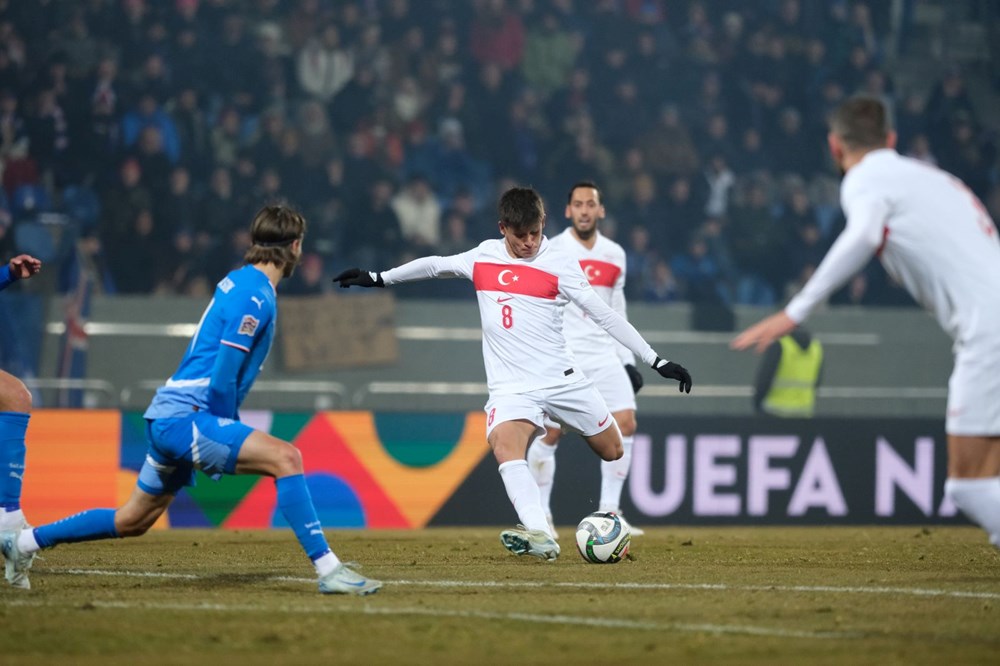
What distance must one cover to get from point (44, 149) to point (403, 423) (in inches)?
226

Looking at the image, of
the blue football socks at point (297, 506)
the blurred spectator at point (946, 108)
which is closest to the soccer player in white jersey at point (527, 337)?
the blue football socks at point (297, 506)

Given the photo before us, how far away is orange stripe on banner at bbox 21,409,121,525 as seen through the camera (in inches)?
504

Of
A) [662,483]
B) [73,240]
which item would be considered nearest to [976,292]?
[662,483]

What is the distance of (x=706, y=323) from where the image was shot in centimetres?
1566

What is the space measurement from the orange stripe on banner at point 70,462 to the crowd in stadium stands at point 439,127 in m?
2.61

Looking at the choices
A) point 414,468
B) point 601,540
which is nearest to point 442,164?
point 414,468

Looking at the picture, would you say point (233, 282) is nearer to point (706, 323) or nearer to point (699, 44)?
point (706, 323)

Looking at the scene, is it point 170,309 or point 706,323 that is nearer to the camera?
point 170,309

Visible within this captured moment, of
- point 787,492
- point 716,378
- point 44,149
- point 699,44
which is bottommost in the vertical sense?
point 787,492

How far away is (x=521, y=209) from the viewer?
8.25 metres

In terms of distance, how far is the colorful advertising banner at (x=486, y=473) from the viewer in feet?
42.9

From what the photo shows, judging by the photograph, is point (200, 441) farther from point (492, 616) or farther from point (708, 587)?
point (708, 587)

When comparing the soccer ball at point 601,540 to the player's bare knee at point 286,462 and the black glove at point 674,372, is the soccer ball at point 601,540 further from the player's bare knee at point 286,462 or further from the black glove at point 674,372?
the player's bare knee at point 286,462

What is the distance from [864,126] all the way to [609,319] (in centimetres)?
238
